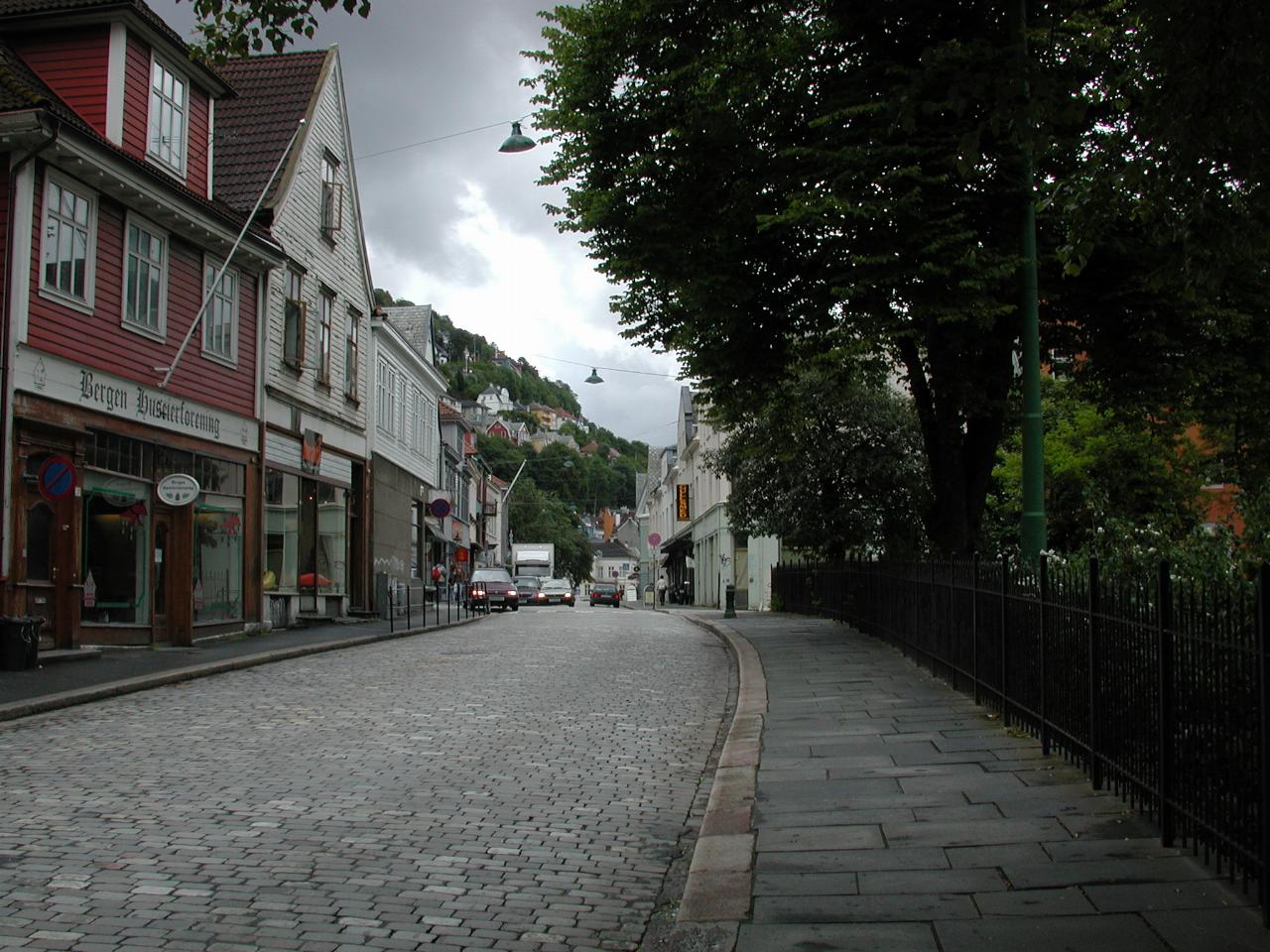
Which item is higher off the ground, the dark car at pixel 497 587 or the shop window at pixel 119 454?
the shop window at pixel 119 454

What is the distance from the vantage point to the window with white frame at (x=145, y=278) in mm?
19156

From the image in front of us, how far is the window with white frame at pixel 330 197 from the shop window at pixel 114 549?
11245 millimetres

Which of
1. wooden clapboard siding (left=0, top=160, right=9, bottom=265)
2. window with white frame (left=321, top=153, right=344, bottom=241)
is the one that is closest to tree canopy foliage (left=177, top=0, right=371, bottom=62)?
wooden clapboard siding (left=0, top=160, right=9, bottom=265)

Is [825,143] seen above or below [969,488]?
above

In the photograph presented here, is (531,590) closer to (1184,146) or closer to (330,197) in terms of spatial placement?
(330,197)

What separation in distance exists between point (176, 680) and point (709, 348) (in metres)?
8.75

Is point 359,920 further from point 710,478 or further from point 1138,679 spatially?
point 710,478

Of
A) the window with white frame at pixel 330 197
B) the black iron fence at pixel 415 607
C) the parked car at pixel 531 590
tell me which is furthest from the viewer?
the parked car at pixel 531 590

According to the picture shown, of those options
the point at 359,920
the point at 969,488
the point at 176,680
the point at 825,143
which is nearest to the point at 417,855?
the point at 359,920

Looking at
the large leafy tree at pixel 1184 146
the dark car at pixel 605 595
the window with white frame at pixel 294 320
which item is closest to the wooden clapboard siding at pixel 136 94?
the window with white frame at pixel 294 320

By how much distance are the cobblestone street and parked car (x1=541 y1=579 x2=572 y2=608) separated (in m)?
44.7

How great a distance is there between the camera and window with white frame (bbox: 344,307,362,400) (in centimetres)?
3092

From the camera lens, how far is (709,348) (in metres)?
18.5

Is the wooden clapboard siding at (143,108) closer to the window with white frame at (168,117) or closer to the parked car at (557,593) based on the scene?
the window with white frame at (168,117)
